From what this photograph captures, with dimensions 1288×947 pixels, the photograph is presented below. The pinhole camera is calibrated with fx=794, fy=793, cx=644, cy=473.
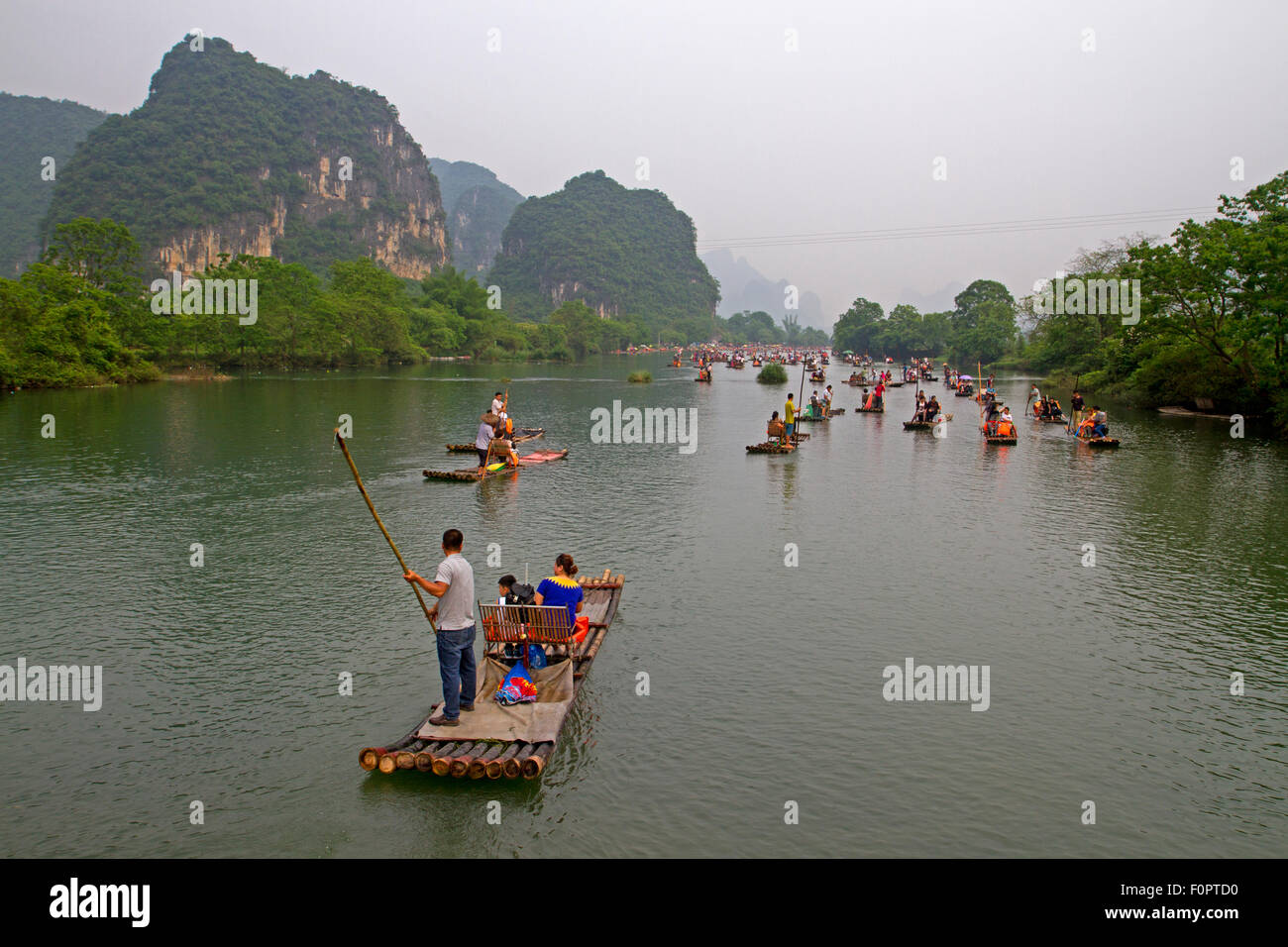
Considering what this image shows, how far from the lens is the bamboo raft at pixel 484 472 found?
27.2 meters

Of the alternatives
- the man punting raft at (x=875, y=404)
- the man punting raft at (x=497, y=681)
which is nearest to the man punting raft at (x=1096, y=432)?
the man punting raft at (x=875, y=404)

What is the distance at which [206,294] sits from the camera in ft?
292

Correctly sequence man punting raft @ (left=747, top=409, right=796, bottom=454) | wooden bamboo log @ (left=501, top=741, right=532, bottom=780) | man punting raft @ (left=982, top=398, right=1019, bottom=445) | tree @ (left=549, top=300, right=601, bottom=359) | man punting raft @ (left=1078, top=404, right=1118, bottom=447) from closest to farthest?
wooden bamboo log @ (left=501, top=741, right=532, bottom=780), man punting raft @ (left=747, top=409, right=796, bottom=454), man punting raft @ (left=1078, top=404, right=1118, bottom=447), man punting raft @ (left=982, top=398, right=1019, bottom=445), tree @ (left=549, top=300, right=601, bottom=359)

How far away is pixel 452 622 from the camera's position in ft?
32.2

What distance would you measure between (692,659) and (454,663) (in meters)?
4.71

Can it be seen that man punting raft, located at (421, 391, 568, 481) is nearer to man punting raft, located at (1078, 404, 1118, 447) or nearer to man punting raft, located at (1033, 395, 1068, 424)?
man punting raft, located at (1078, 404, 1118, 447)

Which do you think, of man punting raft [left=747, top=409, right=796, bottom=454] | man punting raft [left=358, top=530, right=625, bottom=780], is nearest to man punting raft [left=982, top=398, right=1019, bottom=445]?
man punting raft [left=747, top=409, right=796, bottom=454]

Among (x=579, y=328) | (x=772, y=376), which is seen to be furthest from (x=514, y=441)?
(x=579, y=328)

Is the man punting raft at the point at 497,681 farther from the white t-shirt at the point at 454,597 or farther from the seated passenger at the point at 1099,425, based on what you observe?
the seated passenger at the point at 1099,425

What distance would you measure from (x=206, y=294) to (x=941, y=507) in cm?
8946

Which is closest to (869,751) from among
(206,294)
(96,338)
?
(96,338)

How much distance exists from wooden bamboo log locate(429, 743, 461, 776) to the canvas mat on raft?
0.71ft

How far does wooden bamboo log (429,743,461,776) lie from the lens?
905 centimetres
